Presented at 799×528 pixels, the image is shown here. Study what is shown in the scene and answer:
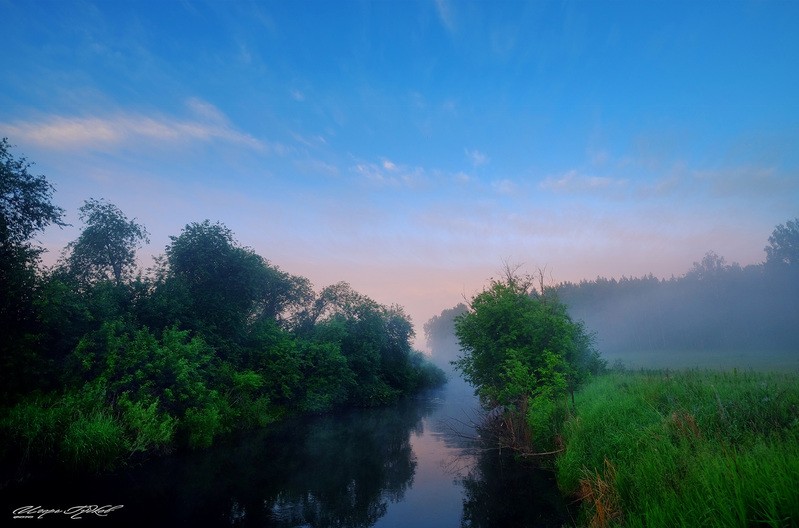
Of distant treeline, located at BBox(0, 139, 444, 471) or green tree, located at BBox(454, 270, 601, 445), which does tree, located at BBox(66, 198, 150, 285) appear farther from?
green tree, located at BBox(454, 270, 601, 445)

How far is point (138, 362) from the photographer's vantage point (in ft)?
67.3

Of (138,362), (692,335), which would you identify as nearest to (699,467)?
(138,362)

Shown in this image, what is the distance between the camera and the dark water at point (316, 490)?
12.2 meters

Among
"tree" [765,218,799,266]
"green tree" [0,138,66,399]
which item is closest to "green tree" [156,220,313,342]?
"green tree" [0,138,66,399]

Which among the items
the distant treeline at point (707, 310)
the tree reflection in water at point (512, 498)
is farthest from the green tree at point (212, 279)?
the distant treeline at point (707, 310)

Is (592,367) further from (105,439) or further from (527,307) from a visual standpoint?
(105,439)

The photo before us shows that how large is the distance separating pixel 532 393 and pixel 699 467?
13523mm

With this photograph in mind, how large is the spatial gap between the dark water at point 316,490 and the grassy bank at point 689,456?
2.55m

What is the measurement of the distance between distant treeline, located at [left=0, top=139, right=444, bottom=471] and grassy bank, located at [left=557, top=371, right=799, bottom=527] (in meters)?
19.2

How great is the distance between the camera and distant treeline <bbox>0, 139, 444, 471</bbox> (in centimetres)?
1677

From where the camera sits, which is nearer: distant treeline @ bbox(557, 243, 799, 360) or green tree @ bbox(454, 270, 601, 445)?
green tree @ bbox(454, 270, 601, 445)

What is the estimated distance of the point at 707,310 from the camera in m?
98.1

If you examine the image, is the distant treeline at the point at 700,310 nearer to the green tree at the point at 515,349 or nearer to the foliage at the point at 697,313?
the foliage at the point at 697,313

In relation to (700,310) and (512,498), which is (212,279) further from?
(700,310)
